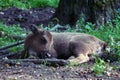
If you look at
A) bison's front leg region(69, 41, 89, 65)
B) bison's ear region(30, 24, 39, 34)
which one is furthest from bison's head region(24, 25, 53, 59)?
bison's front leg region(69, 41, 89, 65)

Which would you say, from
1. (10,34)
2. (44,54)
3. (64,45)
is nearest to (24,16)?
(10,34)

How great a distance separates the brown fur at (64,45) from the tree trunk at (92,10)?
3262mm

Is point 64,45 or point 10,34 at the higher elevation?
point 64,45

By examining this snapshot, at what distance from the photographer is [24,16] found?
13578 mm

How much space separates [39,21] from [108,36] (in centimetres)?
369

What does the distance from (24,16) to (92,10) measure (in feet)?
9.45

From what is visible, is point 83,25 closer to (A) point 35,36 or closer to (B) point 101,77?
(A) point 35,36

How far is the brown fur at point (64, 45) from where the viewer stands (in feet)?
25.1

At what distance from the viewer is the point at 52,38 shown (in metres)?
7.84

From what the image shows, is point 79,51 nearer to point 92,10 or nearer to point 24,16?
point 92,10

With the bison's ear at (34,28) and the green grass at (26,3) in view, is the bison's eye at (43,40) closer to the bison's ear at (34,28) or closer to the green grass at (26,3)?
the bison's ear at (34,28)

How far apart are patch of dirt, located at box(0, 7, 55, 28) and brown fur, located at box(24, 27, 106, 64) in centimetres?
418

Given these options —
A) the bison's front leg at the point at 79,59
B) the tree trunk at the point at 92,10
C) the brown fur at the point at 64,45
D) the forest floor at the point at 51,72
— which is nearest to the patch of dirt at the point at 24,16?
the tree trunk at the point at 92,10

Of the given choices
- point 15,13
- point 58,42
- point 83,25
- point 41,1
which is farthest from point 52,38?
point 41,1
